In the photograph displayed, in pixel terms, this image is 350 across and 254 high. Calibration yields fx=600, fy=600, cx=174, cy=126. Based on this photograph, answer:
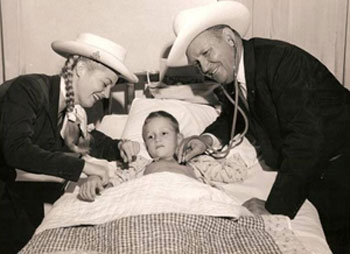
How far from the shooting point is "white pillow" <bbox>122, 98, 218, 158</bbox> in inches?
79.1

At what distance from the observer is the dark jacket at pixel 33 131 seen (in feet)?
5.67

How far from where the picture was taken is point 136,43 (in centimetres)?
234

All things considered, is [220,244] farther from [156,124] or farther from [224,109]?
[224,109]

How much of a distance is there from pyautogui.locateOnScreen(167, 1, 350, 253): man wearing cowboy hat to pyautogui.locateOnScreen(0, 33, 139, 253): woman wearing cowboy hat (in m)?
0.25

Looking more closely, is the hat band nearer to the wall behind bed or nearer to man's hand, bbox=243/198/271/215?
the wall behind bed

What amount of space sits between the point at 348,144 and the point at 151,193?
0.74 metres

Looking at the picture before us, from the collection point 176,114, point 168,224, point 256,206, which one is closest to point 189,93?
point 176,114

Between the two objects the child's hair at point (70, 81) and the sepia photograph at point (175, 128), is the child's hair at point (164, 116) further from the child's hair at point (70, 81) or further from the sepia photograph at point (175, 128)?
the child's hair at point (70, 81)

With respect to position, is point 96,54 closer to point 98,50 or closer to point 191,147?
point 98,50

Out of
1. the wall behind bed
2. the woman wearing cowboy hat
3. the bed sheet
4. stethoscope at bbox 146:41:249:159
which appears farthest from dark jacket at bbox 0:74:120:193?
the wall behind bed

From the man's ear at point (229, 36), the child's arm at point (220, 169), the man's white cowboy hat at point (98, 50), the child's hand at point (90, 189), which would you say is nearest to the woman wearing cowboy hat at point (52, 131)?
the man's white cowboy hat at point (98, 50)

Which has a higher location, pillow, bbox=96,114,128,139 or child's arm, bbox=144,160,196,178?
pillow, bbox=96,114,128,139

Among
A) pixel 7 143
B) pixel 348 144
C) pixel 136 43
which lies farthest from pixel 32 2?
pixel 348 144

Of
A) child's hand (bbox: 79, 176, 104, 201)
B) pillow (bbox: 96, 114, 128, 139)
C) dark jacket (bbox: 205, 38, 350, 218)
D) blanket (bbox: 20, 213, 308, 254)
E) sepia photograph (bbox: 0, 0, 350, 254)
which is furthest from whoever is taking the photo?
pillow (bbox: 96, 114, 128, 139)
